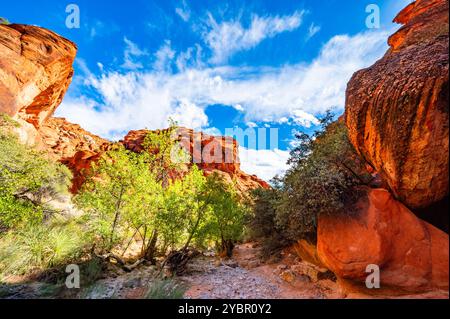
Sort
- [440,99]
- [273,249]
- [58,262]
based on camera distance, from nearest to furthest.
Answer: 1. [440,99]
2. [58,262]
3. [273,249]

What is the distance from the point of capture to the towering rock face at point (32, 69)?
Answer: 18.5m

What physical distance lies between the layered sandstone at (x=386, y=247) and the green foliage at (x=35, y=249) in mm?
11159

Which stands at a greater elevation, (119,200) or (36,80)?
(36,80)

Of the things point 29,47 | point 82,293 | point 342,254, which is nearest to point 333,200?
point 342,254

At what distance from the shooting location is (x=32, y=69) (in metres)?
20.9

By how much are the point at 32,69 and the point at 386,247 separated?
100ft

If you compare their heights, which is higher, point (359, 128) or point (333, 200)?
point (359, 128)

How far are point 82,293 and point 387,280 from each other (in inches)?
376

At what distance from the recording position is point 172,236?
1090 cm

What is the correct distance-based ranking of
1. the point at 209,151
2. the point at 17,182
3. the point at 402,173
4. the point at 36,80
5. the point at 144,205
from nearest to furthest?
the point at 402,173, the point at 17,182, the point at 144,205, the point at 36,80, the point at 209,151

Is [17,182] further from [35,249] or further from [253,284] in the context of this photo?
[253,284]

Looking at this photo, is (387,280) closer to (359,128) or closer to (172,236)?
(359,128)

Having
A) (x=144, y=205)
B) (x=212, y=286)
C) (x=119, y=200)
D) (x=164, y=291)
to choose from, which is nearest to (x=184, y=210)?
(x=144, y=205)

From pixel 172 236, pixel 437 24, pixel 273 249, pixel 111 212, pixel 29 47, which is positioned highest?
pixel 29 47
